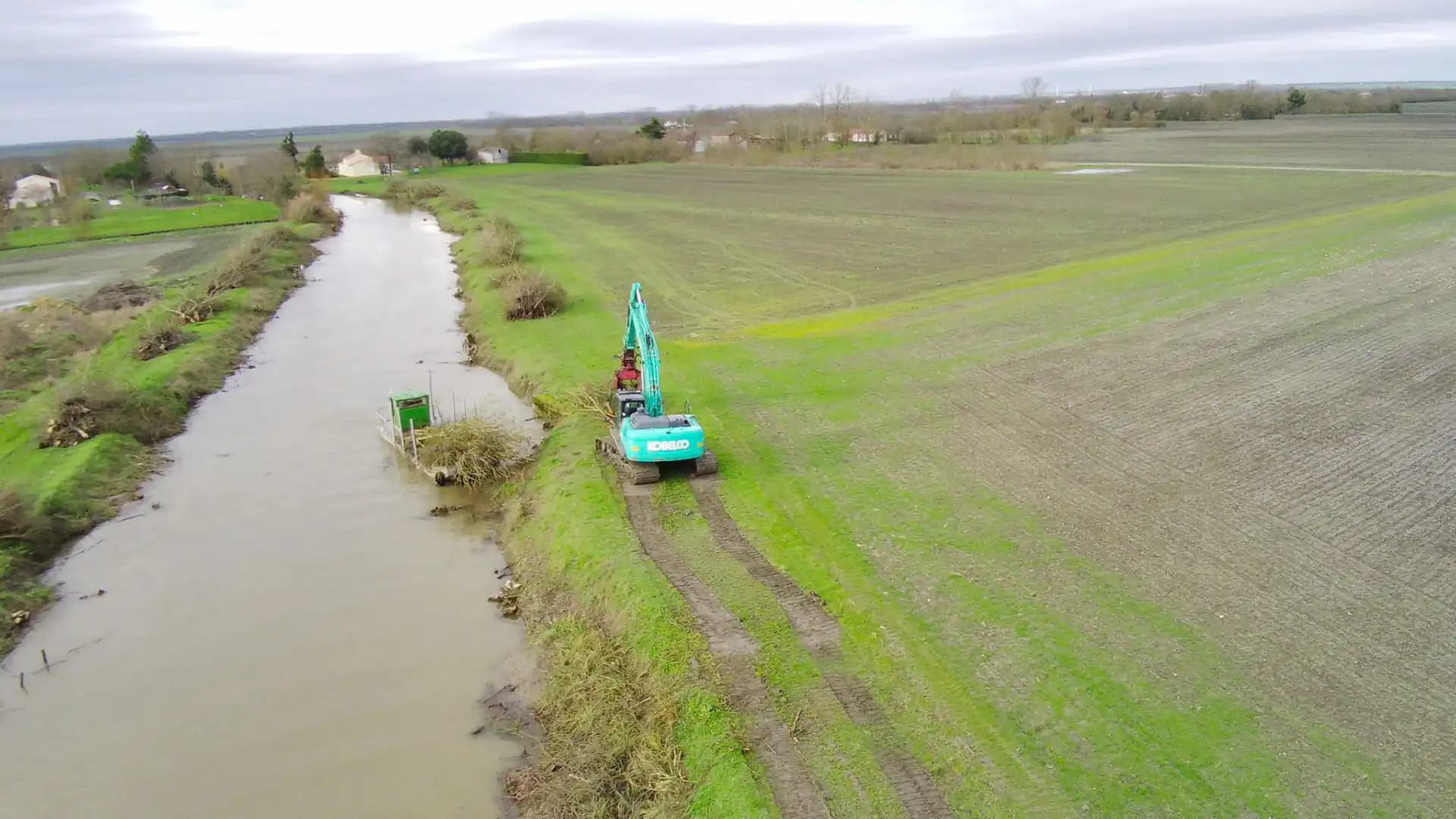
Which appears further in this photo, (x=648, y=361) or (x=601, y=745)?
(x=648, y=361)

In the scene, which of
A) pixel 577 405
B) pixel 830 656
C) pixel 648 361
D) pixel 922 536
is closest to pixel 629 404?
pixel 648 361

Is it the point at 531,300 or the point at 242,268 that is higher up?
the point at 242,268

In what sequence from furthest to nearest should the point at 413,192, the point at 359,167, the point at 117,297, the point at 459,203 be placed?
1. the point at 359,167
2. the point at 413,192
3. the point at 459,203
4. the point at 117,297

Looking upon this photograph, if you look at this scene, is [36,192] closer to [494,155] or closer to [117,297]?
[494,155]

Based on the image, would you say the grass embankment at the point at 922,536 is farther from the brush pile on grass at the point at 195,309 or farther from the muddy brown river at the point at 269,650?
the brush pile on grass at the point at 195,309

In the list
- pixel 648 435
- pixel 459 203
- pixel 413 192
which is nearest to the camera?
pixel 648 435

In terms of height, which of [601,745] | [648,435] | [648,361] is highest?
[648,361]
